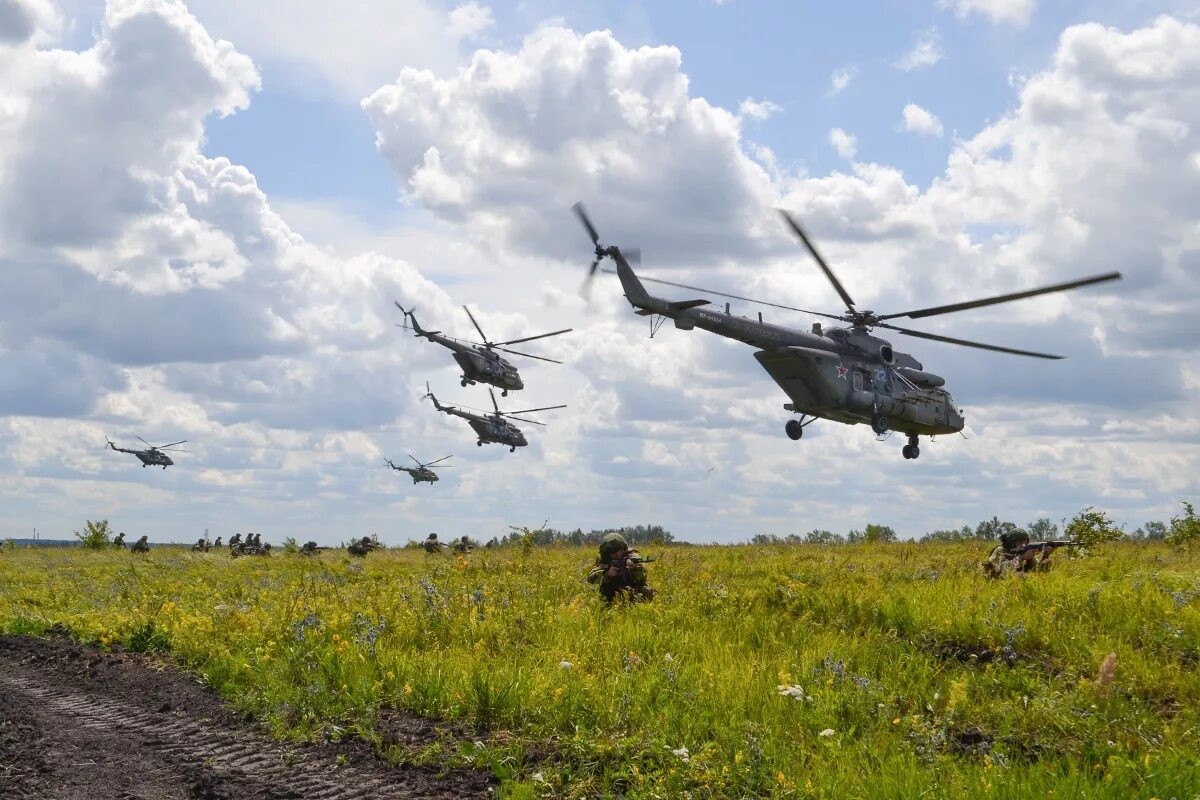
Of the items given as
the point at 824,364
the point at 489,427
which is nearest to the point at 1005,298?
the point at 824,364

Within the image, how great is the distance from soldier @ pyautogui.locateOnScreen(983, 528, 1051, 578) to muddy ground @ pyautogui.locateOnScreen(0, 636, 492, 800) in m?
9.19

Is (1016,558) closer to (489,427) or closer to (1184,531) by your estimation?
(1184,531)

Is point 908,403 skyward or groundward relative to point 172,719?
skyward

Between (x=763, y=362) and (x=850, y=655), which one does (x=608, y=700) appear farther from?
(x=763, y=362)

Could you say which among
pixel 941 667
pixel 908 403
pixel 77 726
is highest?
pixel 908 403

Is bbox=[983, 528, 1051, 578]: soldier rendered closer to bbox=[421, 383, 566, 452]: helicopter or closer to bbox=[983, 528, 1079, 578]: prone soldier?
bbox=[983, 528, 1079, 578]: prone soldier

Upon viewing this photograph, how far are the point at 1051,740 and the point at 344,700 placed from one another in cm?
539

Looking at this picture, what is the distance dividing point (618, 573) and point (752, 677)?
182 inches

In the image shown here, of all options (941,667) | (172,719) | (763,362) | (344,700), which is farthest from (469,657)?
(763,362)

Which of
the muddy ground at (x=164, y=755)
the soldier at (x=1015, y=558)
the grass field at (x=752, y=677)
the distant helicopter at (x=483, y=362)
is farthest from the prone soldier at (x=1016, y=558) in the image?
the distant helicopter at (x=483, y=362)

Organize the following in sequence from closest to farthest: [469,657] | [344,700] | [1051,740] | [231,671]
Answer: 1. [1051,740]
2. [344,700]
3. [469,657]
4. [231,671]

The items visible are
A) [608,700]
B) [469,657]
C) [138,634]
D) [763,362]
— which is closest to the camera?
[608,700]

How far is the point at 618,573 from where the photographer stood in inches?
494

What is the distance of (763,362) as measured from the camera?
26.6 meters
